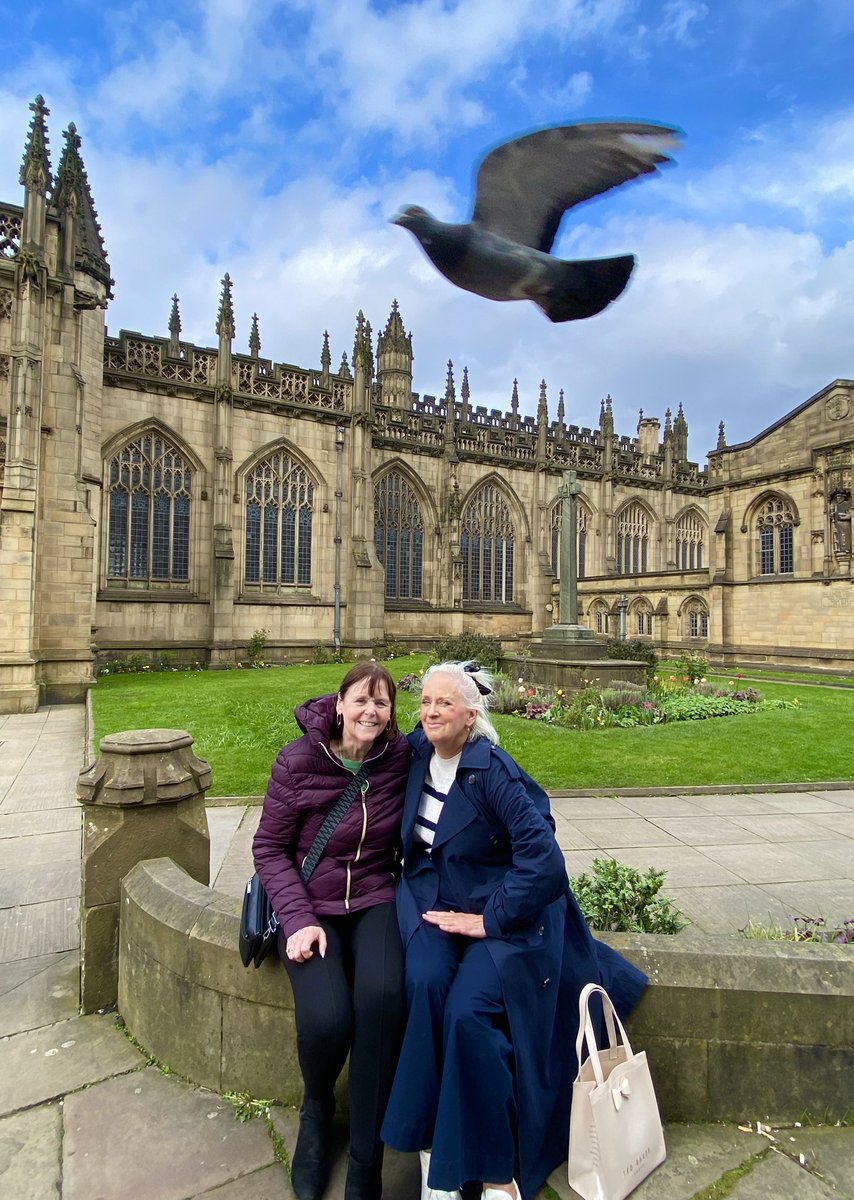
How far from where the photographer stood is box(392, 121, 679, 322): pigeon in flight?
3488 mm

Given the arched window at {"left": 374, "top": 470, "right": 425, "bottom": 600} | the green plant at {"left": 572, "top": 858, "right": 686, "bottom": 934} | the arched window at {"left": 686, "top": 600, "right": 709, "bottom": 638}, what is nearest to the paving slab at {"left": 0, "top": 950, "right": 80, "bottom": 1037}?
the green plant at {"left": 572, "top": 858, "right": 686, "bottom": 934}

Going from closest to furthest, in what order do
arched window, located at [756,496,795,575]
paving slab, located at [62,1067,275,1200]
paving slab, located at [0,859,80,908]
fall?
1. paving slab, located at [62,1067,275,1200]
2. paving slab, located at [0,859,80,908]
3. arched window, located at [756,496,795,575]

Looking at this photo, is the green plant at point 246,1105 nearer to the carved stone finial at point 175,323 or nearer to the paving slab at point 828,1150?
the paving slab at point 828,1150

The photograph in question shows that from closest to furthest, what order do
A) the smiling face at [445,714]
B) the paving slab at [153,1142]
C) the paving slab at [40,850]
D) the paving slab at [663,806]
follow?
the paving slab at [153,1142] → the smiling face at [445,714] → the paving slab at [40,850] → the paving slab at [663,806]

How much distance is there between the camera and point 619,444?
37656 mm

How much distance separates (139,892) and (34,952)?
1.50m

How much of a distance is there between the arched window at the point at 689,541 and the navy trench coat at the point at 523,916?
3782 centimetres

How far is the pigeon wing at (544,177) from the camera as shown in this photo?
11.3ft

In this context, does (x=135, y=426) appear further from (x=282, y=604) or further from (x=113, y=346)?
(x=282, y=604)

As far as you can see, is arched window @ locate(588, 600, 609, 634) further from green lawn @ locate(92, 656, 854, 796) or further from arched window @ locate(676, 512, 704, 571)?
green lawn @ locate(92, 656, 854, 796)

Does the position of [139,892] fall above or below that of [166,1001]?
above

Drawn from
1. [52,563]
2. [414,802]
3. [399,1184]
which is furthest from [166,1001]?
[52,563]

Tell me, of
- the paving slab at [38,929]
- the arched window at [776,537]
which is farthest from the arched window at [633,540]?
the paving slab at [38,929]

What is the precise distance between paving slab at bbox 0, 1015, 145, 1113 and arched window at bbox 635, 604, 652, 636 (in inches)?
1120
